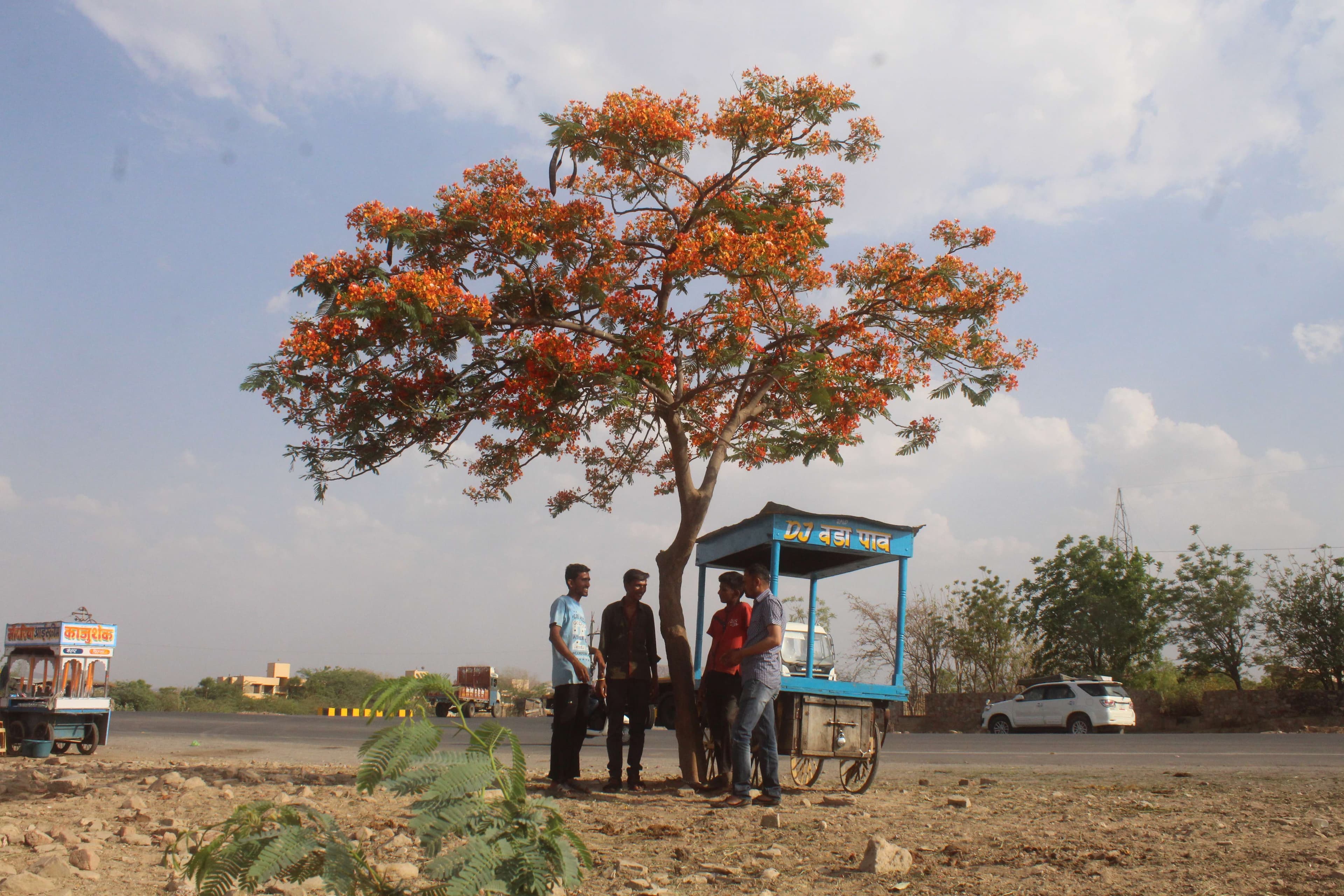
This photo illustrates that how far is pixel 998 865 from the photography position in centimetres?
450

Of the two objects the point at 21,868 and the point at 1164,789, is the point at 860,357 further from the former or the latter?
the point at 21,868

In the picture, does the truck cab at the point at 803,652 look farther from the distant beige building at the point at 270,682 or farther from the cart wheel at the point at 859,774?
the distant beige building at the point at 270,682

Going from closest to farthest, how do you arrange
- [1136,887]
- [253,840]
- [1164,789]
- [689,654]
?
1. [253,840]
2. [1136,887]
3. [1164,789]
4. [689,654]

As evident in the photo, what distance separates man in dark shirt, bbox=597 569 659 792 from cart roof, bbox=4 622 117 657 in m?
11.1

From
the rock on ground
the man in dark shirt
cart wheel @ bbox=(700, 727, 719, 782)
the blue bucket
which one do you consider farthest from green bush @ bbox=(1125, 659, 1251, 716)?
the rock on ground

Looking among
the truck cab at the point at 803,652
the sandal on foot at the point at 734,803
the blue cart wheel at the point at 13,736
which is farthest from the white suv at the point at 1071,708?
the blue cart wheel at the point at 13,736

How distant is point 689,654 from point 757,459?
2318 millimetres

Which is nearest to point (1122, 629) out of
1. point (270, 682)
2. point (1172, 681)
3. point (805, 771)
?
point (1172, 681)

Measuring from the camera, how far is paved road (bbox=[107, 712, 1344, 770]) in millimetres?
12055

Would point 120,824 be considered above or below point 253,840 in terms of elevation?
below

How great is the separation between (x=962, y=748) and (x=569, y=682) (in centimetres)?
1101

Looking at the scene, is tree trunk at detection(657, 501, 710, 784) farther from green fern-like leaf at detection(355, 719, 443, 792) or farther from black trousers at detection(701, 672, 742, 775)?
green fern-like leaf at detection(355, 719, 443, 792)

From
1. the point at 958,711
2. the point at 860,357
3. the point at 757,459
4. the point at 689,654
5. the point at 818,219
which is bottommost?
the point at 958,711

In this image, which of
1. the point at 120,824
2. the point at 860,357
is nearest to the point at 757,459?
the point at 860,357
